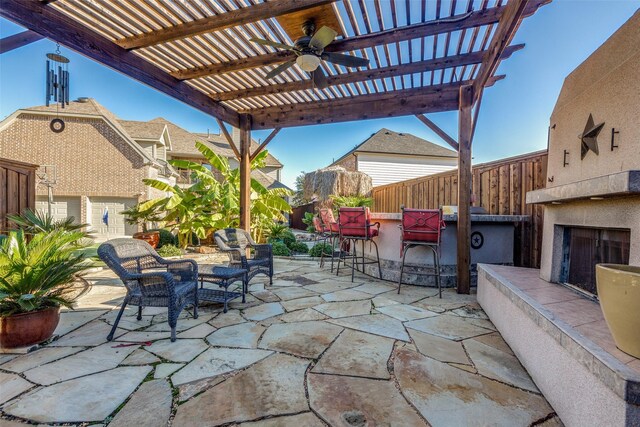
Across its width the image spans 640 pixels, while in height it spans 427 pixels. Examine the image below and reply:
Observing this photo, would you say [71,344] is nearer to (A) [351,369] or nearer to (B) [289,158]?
(A) [351,369]

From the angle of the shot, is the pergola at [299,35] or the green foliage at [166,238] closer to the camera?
the pergola at [299,35]

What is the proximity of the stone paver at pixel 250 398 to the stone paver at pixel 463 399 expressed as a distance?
76cm

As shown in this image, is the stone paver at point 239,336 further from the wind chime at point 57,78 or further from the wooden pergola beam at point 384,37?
the wind chime at point 57,78

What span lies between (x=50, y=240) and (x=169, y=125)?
20879mm

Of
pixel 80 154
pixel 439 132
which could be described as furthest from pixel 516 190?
pixel 80 154

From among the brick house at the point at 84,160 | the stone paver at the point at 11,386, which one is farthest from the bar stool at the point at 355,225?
the brick house at the point at 84,160

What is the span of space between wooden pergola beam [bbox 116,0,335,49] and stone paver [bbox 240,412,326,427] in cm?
355

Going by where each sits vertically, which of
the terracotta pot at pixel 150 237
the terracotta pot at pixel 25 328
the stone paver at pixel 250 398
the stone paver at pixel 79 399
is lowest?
the stone paver at pixel 79 399

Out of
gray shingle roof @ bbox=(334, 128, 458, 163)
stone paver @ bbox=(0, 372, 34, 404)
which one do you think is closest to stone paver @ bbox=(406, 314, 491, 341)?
stone paver @ bbox=(0, 372, 34, 404)

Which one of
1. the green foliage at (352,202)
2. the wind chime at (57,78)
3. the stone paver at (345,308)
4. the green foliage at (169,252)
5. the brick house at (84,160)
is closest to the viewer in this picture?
the stone paver at (345,308)

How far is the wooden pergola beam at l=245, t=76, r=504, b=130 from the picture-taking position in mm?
5184

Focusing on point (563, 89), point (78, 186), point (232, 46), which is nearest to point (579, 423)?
point (563, 89)

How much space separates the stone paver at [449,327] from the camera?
9.81 ft

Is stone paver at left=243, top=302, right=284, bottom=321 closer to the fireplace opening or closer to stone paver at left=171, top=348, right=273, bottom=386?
stone paver at left=171, top=348, right=273, bottom=386
